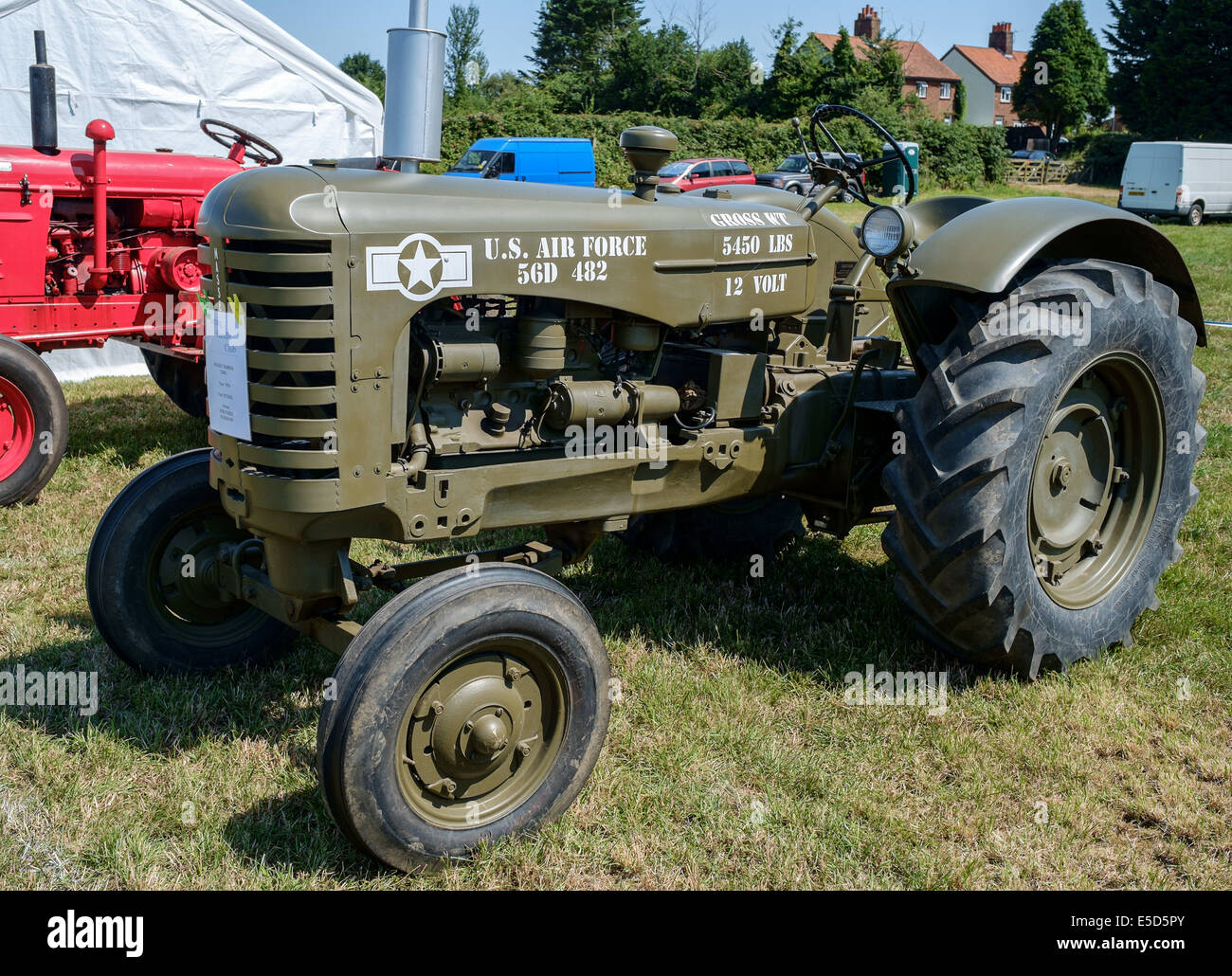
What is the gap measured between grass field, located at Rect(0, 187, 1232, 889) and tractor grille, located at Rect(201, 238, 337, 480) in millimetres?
1035

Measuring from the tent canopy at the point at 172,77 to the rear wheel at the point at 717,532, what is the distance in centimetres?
649

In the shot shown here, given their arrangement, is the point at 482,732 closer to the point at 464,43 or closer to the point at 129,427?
the point at 129,427

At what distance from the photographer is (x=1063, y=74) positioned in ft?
155

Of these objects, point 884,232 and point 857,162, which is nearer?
point 884,232

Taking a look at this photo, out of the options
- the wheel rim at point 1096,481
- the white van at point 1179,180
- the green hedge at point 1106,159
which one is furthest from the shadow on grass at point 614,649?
the green hedge at point 1106,159

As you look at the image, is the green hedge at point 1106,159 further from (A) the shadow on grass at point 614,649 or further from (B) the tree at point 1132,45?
(A) the shadow on grass at point 614,649

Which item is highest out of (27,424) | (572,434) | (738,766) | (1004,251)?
(1004,251)

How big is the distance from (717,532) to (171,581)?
235 cm

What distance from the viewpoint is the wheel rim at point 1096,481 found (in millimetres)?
4000

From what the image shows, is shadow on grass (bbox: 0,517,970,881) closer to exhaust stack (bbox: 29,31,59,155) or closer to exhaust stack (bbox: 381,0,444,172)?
exhaust stack (bbox: 381,0,444,172)

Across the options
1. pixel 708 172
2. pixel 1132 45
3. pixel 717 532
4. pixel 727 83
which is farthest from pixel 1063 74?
pixel 717 532

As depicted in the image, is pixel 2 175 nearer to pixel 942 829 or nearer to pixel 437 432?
pixel 437 432

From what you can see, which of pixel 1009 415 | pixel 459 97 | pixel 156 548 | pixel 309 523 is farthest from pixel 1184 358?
pixel 459 97

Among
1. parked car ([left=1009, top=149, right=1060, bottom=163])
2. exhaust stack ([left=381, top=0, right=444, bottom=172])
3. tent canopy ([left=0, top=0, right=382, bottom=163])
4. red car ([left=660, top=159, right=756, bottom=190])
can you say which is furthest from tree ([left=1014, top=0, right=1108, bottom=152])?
exhaust stack ([left=381, top=0, right=444, bottom=172])
